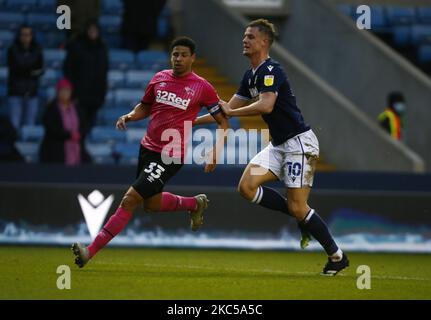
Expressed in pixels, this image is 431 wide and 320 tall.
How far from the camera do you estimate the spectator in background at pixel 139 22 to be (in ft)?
→ 55.3

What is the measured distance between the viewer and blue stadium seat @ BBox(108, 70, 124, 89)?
16.4m

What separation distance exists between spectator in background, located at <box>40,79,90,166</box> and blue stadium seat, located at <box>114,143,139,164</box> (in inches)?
34.5

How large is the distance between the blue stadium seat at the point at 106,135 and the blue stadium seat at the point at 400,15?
6.30 m

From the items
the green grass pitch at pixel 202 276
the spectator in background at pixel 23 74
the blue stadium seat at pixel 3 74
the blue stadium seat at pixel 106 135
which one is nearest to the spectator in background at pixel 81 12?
the blue stadium seat at pixel 3 74

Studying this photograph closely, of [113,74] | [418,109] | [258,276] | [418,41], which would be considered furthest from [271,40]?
[418,41]

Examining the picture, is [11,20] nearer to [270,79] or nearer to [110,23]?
[110,23]

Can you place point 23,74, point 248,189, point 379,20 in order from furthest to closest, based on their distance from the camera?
point 379,20, point 23,74, point 248,189

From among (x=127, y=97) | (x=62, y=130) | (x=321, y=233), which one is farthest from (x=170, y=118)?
(x=127, y=97)

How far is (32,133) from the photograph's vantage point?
15586 mm

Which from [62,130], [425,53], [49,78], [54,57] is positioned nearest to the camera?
[62,130]

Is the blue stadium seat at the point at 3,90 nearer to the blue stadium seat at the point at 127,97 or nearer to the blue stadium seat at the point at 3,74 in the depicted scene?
the blue stadium seat at the point at 3,74

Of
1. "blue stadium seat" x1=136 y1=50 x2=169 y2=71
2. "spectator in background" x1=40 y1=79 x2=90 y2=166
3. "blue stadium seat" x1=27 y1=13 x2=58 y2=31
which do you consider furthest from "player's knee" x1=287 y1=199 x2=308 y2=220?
"blue stadium seat" x1=27 y1=13 x2=58 y2=31

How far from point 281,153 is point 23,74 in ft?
17.5
